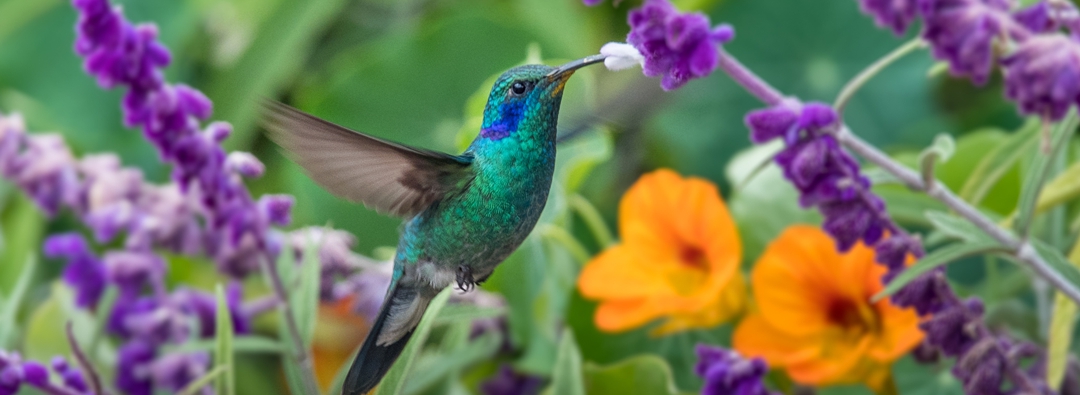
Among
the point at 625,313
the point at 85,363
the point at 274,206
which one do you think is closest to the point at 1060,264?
the point at 625,313

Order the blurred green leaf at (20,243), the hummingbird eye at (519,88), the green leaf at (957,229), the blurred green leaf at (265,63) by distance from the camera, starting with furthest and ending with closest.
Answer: the blurred green leaf at (265,63) → the blurred green leaf at (20,243) → the green leaf at (957,229) → the hummingbird eye at (519,88)

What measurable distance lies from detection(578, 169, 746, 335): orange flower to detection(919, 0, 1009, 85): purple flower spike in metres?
0.44

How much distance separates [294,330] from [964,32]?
1.92ft

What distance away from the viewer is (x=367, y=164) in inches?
26.0

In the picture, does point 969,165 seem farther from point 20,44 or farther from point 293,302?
point 20,44

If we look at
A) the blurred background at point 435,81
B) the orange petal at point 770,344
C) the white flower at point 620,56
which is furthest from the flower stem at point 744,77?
the blurred background at point 435,81

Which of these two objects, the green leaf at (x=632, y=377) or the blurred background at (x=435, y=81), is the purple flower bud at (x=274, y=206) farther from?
the blurred background at (x=435, y=81)

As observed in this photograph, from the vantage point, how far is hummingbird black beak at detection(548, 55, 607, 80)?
59cm

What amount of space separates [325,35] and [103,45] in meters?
0.97

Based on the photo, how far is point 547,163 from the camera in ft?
2.18

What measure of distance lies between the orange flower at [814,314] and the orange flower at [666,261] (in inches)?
1.8

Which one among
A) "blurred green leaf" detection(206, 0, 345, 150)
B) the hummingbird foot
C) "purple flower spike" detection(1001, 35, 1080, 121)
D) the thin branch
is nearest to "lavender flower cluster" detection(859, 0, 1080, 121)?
"purple flower spike" detection(1001, 35, 1080, 121)

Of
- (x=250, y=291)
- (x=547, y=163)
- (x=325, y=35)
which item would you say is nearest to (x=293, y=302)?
(x=547, y=163)

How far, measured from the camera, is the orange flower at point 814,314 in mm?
1013
